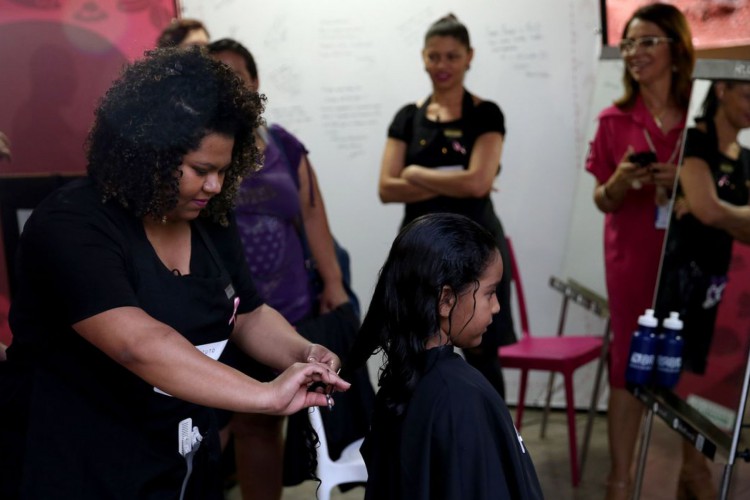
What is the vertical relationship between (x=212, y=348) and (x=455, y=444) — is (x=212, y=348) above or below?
above

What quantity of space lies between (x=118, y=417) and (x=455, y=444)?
59cm

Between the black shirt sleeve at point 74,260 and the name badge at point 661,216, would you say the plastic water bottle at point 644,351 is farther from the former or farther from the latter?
the black shirt sleeve at point 74,260

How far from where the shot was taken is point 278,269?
266cm

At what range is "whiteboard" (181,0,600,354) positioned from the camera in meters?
4.14

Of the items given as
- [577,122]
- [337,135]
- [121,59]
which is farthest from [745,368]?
[337,135]

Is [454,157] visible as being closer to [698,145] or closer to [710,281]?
[698,145]

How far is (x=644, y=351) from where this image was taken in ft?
8.17

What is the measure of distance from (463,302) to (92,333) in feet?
2.10

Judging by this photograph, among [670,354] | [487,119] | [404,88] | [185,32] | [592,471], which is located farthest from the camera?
[404,88]

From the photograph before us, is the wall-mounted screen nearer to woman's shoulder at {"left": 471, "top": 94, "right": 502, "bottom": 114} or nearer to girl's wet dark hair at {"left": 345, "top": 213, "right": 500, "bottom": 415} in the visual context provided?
woman's shoulder at {"left": 471, "top": 94, "right": 502, "bottom": 114}

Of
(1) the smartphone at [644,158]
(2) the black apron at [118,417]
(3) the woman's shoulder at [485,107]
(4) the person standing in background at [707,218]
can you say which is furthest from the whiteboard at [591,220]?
(2) the black apron at [118,417]

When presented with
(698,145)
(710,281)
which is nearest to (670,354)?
(710,281)

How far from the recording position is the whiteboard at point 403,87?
13.6ft

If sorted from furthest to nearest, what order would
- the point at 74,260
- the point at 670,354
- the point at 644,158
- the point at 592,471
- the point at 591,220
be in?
the point at 591,220
the point at 592,471
the point at 644,158
the point at 670,354
the point at 74,260
